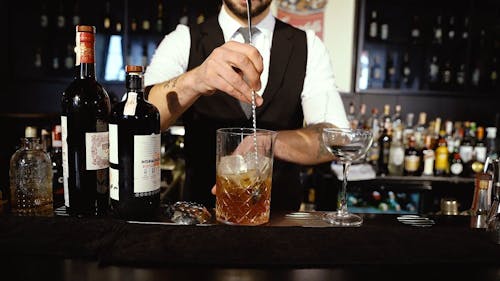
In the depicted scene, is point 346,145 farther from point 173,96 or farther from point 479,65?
point 479,65

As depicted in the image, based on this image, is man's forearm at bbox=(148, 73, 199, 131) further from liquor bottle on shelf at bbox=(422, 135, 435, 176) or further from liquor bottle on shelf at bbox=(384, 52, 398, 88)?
liquor bottle on shelf at bbox=(384, 52, 398, 88)

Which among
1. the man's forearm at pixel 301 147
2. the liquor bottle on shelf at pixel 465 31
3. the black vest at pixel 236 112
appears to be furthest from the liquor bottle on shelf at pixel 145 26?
the liquor bottle on shelf at pixel 465 31

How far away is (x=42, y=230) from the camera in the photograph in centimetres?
77

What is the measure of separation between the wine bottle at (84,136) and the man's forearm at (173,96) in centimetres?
26

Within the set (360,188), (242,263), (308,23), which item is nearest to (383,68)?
(308,23)

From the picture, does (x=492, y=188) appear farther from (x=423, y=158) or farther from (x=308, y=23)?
(x=308, y=23)

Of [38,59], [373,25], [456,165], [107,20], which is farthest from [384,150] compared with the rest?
[38,59]

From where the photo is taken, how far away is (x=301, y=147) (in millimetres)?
1496

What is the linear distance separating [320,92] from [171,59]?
57cm

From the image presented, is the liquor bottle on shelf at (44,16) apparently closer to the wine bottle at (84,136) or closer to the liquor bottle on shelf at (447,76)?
the wine bottle at (84,136)

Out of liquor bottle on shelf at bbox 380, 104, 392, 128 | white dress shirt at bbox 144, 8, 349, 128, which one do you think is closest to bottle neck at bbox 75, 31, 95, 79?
white dress shirt at bbox 144, 8, 349, 128

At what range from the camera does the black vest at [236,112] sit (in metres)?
1.68

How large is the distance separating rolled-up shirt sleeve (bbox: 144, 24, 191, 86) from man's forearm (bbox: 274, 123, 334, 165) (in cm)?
49

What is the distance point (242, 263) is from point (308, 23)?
3209mm
